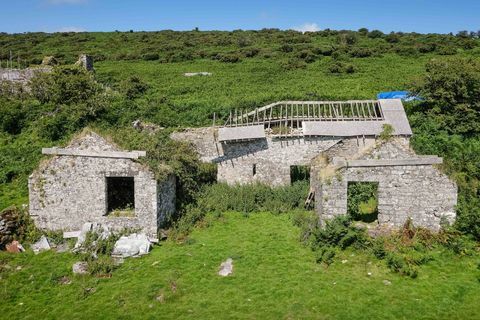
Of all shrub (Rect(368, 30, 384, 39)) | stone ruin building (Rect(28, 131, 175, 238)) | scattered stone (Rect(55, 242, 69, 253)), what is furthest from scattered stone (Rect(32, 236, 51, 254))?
shrub (Rect(368, 30, 384, 39))

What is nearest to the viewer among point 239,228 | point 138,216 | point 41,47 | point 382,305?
point 382,305

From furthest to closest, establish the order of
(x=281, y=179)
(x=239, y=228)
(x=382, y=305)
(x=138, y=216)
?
(x=281, y=179)
(x=239, y=228)
(x=138, y=216)
(x=382, y=305)

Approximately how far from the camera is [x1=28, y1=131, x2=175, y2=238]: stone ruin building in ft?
51.1

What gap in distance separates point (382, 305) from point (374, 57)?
4075 centimetres

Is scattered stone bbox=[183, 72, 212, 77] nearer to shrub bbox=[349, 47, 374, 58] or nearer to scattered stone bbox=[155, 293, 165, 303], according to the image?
shrub bbox=[349, 47, 374, 58]

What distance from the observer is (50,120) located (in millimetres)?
26047

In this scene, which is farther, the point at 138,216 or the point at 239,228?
the point at 239,228

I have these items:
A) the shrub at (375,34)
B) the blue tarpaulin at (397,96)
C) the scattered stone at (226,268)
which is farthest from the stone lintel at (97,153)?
the shrub at (375,34)

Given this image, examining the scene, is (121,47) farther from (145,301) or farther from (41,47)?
(145,301)

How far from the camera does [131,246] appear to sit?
14.7 m


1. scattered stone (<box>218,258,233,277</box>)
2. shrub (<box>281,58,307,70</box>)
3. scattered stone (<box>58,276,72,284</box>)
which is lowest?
scattered stone (<box>58,276,72,284</box>)

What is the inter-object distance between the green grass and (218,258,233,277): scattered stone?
0.20 metres

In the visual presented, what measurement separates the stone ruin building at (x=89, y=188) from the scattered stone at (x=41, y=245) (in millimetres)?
763

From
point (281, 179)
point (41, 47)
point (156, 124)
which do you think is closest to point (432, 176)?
point (281, 179)
